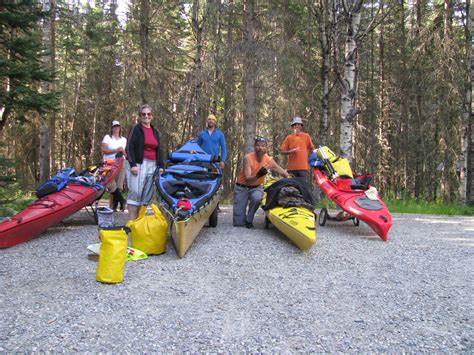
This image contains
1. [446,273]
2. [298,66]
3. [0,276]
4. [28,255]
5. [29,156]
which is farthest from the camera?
[29,156]

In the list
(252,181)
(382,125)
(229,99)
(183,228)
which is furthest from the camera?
(382,125)

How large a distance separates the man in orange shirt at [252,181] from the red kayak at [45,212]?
2572 millimetres

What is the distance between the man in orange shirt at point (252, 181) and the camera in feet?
22.3

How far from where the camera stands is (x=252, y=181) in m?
6.88

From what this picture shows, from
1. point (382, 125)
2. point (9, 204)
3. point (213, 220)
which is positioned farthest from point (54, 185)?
point (382, 125)

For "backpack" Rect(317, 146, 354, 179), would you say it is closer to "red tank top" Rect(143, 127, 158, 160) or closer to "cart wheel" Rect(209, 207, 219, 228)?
"cart wheel" Rect(209, 207, 219, 228)

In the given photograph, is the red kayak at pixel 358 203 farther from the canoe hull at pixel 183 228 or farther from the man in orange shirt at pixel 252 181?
Result: the canoe hull at pixel 183 228

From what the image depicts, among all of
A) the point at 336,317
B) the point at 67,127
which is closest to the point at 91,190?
the point at 336,317

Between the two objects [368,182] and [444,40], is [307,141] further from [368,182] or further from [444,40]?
[444,40]

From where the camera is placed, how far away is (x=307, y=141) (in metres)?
8.01

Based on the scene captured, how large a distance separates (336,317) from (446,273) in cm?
209

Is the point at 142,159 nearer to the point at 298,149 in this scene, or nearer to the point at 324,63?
the point at 298,149

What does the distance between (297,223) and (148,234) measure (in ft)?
6.89

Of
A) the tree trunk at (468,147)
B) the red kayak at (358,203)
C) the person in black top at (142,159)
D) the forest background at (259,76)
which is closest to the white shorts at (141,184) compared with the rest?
the person in black top at (142,159)
